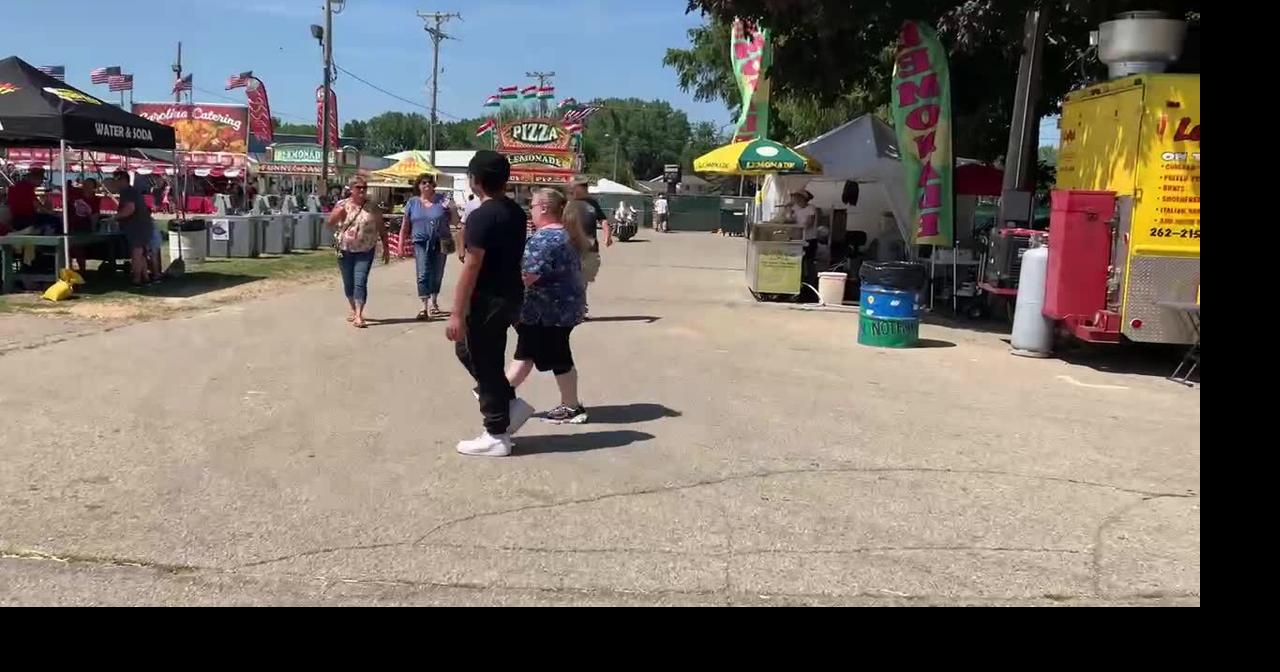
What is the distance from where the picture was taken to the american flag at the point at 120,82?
4672cm

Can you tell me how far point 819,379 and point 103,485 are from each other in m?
5.53

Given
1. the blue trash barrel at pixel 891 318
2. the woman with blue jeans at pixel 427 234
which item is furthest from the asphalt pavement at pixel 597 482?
the woman with blue jeans at pixel 427 234

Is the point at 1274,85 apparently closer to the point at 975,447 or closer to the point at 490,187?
the point at 975,447

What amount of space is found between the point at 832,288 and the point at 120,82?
4233 cm

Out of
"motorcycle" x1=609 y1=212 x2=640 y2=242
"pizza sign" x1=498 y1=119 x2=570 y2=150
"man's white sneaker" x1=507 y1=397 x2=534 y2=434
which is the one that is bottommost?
"man's white sneaker" x1=507 y1=397 x2=534 y2=434

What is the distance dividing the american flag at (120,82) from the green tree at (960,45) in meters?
37.8

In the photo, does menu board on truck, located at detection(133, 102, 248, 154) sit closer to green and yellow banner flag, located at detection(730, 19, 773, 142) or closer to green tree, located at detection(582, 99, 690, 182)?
green and yellow banner flag, located at detection(730, 19, 773, 142)

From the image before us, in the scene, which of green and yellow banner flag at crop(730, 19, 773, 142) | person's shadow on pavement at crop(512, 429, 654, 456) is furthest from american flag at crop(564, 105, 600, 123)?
person's shadow on pavement at crop(512, 429, 654, 456)

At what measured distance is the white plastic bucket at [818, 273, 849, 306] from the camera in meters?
14.6

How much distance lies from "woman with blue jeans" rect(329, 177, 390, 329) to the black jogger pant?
5.51 m

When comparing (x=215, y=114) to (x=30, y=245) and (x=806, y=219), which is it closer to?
(x=30, y=245)

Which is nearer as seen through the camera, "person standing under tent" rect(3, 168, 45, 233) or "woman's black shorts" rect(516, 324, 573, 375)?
"woman's black shorts" rect(516, 324, 573, 375)

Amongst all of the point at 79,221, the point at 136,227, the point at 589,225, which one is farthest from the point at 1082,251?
the point at 79,221

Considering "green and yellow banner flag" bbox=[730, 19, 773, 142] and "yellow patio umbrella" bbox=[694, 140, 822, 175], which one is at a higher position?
"green and yellow banner flag" bbox=[730, 19, 773, 142]
